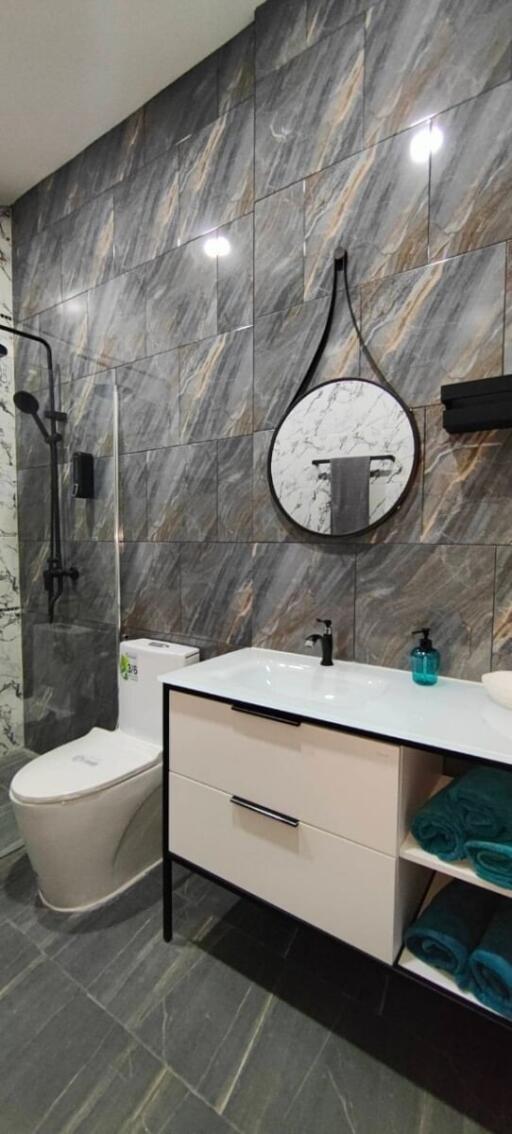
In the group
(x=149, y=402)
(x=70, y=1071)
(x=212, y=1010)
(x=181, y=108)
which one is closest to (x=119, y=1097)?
(x=70, y=1071)

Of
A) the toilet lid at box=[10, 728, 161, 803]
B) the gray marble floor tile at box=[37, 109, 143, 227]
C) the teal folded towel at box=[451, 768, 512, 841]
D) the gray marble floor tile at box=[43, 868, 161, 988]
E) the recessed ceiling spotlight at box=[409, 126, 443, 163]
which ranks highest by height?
the gray marble floor tile at box=[37, 109, 143, 227]

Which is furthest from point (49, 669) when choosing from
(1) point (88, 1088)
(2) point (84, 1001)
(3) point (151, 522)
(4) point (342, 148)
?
(4) point (342, 148)

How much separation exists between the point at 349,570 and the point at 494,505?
1.48ft

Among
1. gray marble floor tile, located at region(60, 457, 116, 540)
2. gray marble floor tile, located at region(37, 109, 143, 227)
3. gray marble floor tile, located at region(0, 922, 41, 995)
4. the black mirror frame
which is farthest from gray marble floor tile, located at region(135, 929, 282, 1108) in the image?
gray marble floor tile, located at region(37, 109, 143, 227)

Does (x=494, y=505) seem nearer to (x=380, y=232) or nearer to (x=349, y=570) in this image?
(x=349, y=570)

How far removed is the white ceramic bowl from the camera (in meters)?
1.10

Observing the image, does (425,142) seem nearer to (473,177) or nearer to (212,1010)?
(473,177)

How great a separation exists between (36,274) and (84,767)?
245 centimetres

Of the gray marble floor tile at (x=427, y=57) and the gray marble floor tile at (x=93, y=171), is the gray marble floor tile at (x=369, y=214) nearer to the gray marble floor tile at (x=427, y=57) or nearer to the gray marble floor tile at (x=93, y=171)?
the gray marble floor tile at (x=427, y=57)

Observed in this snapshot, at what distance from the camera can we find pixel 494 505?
1.27 m

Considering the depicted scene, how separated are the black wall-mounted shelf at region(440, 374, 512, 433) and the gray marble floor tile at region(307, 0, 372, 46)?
1214 millimetres

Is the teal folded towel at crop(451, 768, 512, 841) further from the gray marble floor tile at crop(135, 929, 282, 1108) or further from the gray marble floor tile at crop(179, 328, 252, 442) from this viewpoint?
the gray marble floor tile at crop(179, 328, 252, 442)

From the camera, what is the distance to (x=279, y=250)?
1644 millimetres

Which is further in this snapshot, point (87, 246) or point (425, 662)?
point (87, 246)
